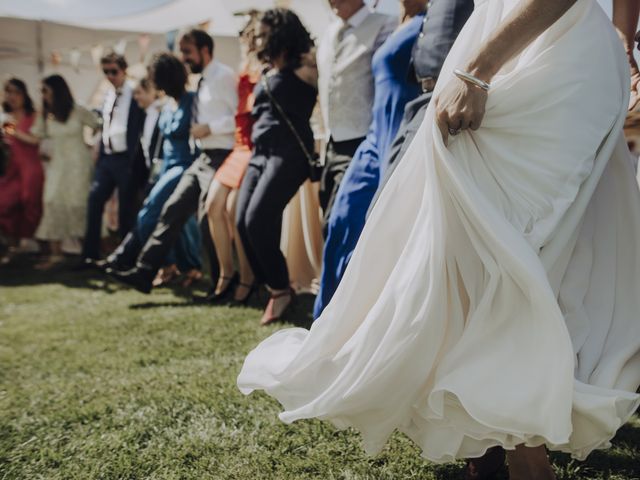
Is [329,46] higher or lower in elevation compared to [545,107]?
higher

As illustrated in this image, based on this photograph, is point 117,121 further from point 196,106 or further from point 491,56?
point 491,56

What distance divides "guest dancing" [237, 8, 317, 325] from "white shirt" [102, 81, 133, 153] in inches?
113

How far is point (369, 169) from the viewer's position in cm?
262

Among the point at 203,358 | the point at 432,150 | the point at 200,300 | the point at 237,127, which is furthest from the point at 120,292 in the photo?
the point at 432,150

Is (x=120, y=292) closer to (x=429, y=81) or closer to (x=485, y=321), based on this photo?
(x=429, y=81)

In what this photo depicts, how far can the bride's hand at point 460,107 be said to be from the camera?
1.52 metres

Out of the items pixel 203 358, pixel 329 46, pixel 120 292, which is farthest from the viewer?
pixel 120 292

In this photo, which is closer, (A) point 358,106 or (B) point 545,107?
(B) point 545,107

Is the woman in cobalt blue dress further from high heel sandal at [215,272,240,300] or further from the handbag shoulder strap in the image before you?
the handbag shoulder strap

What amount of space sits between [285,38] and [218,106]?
4.01 ft

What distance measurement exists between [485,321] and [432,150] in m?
0.44

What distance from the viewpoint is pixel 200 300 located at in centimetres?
477

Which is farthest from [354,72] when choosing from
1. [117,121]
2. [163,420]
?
[117,121]

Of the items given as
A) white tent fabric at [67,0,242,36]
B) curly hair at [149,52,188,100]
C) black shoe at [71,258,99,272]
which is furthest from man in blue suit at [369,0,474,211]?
white tent fabric at [67,0,242,36]
